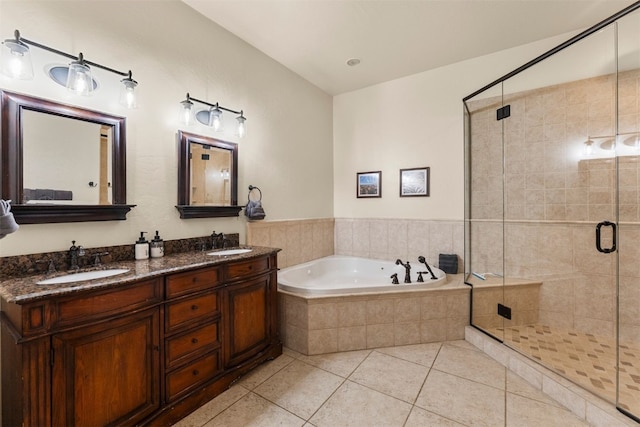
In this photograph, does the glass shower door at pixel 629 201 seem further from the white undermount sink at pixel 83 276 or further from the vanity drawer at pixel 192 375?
the white undermount sink at pixel 83 276

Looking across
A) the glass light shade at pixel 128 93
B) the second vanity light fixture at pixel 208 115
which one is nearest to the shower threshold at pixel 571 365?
the second vanity light fixture at pixel 208 115

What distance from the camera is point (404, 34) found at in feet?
8.59

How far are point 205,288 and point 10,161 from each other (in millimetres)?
1193

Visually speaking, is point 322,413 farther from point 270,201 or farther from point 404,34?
point 404,34

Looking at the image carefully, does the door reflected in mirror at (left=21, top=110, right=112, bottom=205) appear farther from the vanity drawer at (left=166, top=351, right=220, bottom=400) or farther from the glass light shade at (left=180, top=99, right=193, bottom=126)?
the vanity drawer at (left=166, top=351, right=220, bottom=400)

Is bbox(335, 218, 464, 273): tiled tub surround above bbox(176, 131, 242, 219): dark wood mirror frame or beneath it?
beneath

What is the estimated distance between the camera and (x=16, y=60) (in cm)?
137

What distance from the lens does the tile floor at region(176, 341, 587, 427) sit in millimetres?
1644

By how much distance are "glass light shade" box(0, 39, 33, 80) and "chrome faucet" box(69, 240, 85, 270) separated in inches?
35.6

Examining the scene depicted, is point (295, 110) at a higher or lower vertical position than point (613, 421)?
higher

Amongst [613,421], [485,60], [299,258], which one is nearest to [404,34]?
[485,60]

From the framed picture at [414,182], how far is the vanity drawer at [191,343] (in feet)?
8.70

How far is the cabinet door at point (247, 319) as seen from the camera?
193 centimetres

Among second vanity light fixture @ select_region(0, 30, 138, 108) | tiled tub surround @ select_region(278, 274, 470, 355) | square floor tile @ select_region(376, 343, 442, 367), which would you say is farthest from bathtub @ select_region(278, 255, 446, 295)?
second vanity light fixture @ select_region(0, 30, 138, 108)
